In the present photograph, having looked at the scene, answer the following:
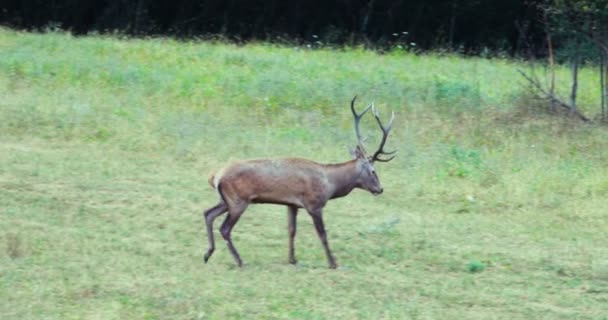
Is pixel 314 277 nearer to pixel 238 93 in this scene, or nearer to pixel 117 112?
pixel 117 112

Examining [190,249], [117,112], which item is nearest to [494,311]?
[190,249]

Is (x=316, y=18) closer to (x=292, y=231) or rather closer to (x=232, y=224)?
(x=292, y=231)

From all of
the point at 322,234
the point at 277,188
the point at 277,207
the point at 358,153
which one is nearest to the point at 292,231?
the point at 322,234

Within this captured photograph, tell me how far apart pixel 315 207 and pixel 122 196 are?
255cm

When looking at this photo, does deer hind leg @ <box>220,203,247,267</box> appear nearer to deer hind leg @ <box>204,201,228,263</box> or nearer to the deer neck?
deer hind leg @ <box>204,201,228,263</box>

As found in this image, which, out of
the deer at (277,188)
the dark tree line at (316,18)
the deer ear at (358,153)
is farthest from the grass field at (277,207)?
the dark tree line at (316,18)

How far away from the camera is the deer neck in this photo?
10164mm

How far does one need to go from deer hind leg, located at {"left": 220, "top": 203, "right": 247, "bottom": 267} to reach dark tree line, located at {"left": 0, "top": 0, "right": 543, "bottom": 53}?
17548mm

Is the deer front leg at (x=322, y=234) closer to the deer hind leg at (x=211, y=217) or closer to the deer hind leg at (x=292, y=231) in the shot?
the deer hind leg at (x=292, y=231)

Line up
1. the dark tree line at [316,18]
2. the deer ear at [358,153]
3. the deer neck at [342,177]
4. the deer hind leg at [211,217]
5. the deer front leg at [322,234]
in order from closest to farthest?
the deer hind leg at [211,217] → the deer front leg at [322,234] → the deer neck at [342,177] → the deer ear at [358,153] → the dark tree line at [316,18]

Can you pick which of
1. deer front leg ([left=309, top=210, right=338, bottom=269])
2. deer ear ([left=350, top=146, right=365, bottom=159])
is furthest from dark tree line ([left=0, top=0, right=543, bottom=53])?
deer front leg ([left=309, top=210, right=338, bottom=269])

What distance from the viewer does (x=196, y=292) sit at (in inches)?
348

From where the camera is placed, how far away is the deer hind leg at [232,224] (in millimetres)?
9664

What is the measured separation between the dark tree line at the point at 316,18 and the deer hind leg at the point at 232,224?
17548 mm
